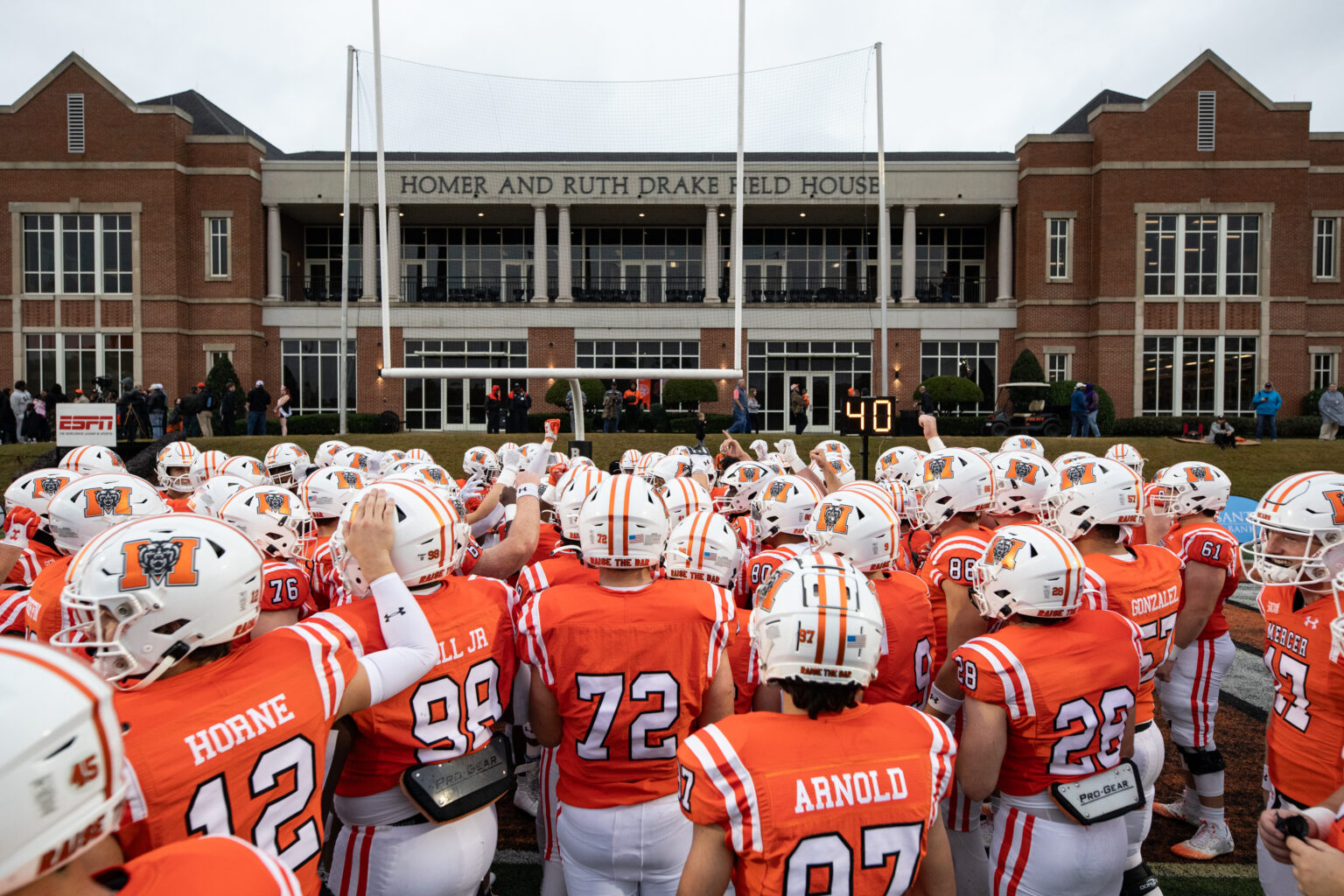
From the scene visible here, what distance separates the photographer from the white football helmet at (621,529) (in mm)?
2871

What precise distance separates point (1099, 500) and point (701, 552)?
1.94 metres

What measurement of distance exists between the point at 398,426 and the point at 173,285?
1063cm

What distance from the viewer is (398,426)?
27.1m

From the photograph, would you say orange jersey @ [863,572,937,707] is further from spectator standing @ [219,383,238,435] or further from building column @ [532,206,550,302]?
building column @ [532,206,550,302]

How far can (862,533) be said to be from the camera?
3570mm

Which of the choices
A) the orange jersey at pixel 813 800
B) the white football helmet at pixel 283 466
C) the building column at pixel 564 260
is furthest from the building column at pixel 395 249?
the orange jersey at pixel 813 800

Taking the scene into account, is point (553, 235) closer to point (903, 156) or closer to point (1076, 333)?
point (903, 156)

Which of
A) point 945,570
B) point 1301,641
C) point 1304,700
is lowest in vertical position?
point 1304,700

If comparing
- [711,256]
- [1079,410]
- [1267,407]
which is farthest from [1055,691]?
[711,256]

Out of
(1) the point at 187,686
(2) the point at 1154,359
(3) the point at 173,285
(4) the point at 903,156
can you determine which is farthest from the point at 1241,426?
(3) the point at 173,285

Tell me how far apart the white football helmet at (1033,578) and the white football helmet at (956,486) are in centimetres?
196

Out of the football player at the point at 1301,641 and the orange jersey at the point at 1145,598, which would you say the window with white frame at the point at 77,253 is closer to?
the orange jersey at the point at 1145,598

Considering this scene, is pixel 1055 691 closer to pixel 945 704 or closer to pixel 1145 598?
pixel 945 704

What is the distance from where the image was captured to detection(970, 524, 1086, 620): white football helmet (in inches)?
109
